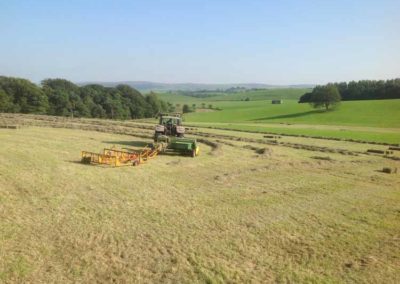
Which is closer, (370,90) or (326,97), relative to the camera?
(326,97)

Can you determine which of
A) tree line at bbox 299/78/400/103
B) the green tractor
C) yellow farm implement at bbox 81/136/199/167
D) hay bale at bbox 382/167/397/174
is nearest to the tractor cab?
the green tractor

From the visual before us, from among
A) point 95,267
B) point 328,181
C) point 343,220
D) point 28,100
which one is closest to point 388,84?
point 28,100

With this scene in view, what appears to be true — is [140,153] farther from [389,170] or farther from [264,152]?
[389,170]

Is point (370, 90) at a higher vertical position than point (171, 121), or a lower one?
higher

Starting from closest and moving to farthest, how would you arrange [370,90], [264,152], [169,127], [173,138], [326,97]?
[173,138], [169,127], [264,152], [326,97], [370,90]

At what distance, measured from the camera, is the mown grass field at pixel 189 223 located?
9953mm

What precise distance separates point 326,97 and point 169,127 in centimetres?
6597

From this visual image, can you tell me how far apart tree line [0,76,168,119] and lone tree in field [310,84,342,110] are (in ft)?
137

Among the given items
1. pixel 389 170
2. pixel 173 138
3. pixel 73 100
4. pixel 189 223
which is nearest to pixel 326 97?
pixel 73 100

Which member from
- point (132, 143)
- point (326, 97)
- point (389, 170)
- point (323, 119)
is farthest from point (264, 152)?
point (326, 97)

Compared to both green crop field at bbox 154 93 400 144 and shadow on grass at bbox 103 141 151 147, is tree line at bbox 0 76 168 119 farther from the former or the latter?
shadow on grass at bbox 103 141 151 147

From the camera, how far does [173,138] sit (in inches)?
1126

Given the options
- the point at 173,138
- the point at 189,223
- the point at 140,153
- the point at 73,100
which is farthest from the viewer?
the point at 73,100

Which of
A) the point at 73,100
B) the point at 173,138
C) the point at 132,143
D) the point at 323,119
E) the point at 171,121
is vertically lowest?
the point at 323,119
